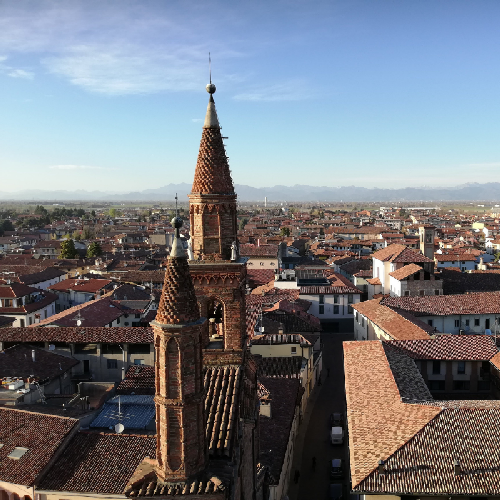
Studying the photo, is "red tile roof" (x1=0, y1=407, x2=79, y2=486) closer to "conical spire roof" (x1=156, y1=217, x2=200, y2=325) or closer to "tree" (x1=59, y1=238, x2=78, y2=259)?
"conical spire roof" (x1=156, y1=217, x2=200, y2=325)

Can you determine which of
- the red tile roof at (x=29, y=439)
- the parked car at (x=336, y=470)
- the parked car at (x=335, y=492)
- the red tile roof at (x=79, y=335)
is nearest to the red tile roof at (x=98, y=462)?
A: the red tile roof at (x=29, y=439)

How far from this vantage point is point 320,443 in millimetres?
31281

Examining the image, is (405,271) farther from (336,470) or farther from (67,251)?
(67,251)

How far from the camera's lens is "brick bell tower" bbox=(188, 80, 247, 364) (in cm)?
1647

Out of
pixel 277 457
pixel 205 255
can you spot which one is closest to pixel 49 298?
Answer: pixel 277 457

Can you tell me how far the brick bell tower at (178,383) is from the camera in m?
12.4

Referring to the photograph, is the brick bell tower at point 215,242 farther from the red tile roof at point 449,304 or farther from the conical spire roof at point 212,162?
the red tile roof at point 449,304

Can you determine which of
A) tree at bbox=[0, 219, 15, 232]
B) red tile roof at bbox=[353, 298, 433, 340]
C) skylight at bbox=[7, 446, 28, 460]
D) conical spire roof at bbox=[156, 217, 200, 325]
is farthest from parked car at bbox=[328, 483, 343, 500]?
tree at bbox=[0, 219, 15, 232]

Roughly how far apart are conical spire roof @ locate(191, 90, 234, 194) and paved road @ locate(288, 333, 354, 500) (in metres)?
17.6

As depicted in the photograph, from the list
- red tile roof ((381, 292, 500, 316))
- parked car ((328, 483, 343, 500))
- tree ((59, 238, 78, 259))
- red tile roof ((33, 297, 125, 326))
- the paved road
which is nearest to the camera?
parked car ((328, 483, 343, 500))

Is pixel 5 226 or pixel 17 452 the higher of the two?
pixel 5 226

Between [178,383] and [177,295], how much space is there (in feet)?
6.86

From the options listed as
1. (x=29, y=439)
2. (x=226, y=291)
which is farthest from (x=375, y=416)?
(x=29, y=439)

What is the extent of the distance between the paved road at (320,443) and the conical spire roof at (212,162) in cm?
1756
